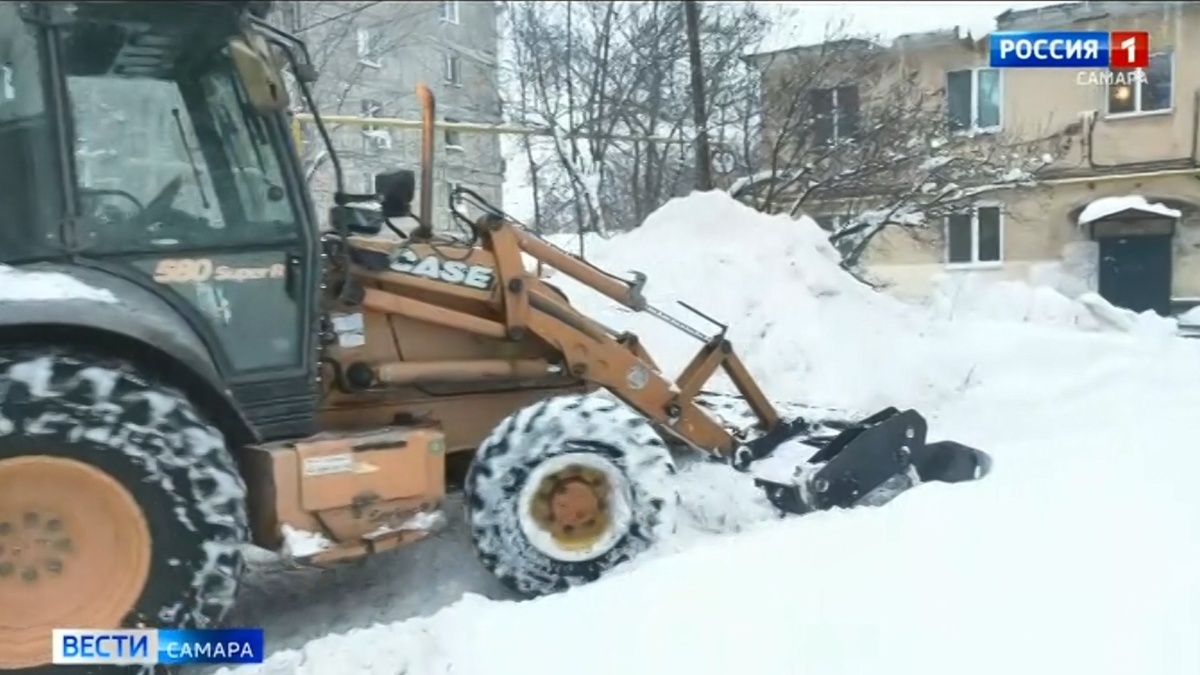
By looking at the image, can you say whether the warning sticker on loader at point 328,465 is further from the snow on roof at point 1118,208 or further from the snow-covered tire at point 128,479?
the snow on roof at point 1118,208

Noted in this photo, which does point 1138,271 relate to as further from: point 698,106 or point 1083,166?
point 698,106

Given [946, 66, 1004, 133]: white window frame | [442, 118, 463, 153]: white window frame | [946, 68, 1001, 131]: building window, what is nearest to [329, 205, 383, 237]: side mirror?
[442, 118, 463, 153]: white window frame

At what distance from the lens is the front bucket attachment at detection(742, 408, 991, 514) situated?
5.43 m

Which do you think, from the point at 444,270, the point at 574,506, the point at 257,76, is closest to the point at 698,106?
the point at 444,270

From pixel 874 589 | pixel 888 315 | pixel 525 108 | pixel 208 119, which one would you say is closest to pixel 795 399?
pixel 888 315

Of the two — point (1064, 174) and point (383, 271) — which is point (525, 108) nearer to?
point (1064, 174)

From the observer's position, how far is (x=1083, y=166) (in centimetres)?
1750

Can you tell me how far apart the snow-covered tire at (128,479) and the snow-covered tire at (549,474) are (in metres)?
1.06

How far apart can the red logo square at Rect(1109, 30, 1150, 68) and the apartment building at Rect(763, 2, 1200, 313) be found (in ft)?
0.41

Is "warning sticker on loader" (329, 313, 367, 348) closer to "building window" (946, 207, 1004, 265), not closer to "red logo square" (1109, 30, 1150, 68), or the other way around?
"building window" (946, 207, 1004, 265)

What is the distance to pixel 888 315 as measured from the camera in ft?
29.9

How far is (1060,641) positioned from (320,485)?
2.55m

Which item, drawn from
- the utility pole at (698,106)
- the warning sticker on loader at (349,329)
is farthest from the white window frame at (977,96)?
the warning sticker on loader at (349,329)

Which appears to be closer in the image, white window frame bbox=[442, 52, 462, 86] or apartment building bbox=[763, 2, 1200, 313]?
apartment building bbox=[763, 2, 1200, 313]
